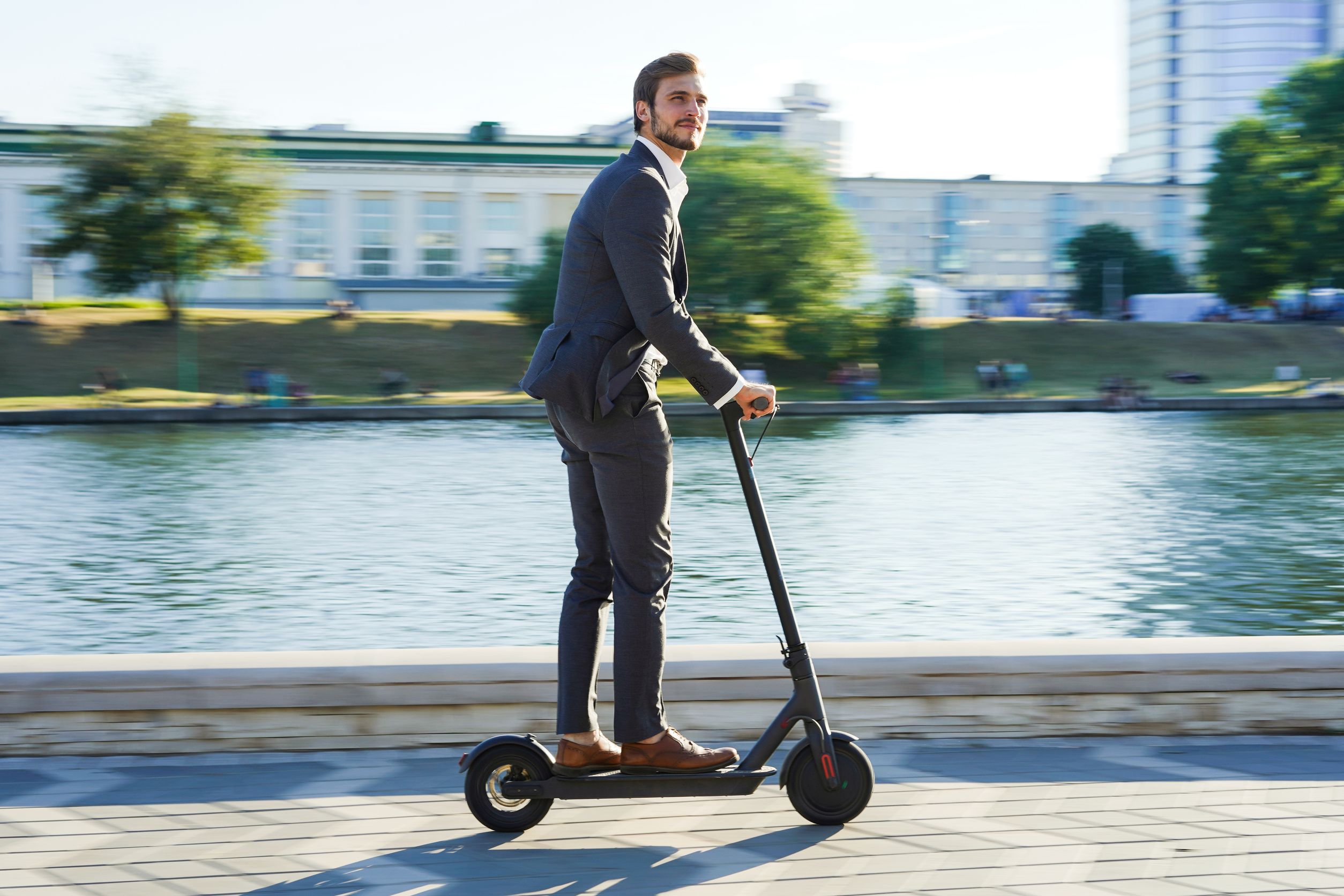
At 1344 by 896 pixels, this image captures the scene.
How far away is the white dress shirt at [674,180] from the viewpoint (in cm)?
340

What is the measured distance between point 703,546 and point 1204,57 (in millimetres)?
125510

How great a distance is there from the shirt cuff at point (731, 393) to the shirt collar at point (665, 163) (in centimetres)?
47

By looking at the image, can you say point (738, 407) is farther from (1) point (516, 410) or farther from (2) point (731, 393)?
(1) point (516, 410)

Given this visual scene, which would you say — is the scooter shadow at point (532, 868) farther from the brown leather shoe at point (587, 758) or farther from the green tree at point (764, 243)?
the green tree at point (764, 243)

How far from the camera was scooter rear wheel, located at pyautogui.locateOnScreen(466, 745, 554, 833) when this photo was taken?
Result: 3473mm

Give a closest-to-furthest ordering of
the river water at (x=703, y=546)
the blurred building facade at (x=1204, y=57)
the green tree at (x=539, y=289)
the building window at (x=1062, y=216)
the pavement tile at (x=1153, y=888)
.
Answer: the pavement tile at (x=1153, y=888) → the river water at (x=703, y=546) → the green tree at (x=539, y=289) → the building window at (x=1062, y=216) → the blurred building facade at (x=1204, y=57)

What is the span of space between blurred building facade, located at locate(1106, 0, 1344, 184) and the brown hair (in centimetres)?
12521

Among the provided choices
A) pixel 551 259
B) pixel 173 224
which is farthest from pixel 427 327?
pixel 173 224

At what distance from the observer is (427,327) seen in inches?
1956

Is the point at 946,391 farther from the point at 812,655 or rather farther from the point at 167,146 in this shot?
the point at 812,655

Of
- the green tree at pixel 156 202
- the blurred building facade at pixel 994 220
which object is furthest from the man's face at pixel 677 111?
the blurred building facade at pixel 994 220

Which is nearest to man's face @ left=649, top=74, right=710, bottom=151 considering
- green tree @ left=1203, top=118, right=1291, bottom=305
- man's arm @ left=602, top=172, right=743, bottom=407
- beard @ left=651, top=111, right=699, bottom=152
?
beard @ left=651, top=111, right=699, bottom=152

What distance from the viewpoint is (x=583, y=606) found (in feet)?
11.8

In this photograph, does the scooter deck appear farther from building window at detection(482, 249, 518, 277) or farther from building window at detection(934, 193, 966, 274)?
building window at detection(934, 193, 966, 274)
